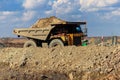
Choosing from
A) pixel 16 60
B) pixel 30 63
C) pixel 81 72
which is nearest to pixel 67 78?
pixel 81 72

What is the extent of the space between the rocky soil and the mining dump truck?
A: 87.2 inches

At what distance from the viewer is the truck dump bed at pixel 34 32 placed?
25.1m

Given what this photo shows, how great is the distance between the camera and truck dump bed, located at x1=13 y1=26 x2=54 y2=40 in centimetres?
2508

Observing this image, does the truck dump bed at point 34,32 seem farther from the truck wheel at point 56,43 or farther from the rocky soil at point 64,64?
the rocky soil at point 64,64

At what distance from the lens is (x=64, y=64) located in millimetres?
20406

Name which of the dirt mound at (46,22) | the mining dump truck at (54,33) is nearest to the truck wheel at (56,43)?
the mining dump truck at (54,33)

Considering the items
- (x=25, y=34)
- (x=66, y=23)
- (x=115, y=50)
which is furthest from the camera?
(x=25, y=34)

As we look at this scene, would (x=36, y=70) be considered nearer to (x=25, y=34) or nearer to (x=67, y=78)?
(x=67, y=78)

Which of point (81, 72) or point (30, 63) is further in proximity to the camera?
point (30, 63)

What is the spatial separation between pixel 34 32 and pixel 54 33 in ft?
5.07

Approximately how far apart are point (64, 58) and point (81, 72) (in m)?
2.15

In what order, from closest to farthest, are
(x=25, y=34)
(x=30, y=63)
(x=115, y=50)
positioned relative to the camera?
(x=115, y=50) < (x=30, y=63) < (x=25, y=34)

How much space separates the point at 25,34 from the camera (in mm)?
26578

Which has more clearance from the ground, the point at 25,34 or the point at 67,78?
the point at 25,34
